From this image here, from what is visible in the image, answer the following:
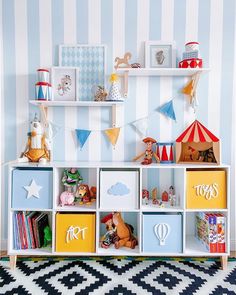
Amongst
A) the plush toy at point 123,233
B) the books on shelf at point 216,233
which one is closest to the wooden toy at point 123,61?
the plush toy at point 123,233

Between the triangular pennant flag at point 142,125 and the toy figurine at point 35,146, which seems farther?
the triangular pennant flag at point 142,125

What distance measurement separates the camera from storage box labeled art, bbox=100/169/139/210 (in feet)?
6.59

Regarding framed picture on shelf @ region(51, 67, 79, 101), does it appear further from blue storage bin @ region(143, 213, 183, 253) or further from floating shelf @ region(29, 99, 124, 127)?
blue storage bin @ region(143, 213, 183, 253)

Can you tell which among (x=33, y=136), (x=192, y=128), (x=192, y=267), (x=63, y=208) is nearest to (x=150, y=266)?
(x=192, y=267)

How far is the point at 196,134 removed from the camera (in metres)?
2.11

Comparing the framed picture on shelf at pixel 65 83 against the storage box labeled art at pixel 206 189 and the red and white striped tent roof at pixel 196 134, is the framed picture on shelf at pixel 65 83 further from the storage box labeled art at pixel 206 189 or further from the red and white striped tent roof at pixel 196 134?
the storage box labeled art at pixel 206 189

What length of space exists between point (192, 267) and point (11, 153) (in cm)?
173

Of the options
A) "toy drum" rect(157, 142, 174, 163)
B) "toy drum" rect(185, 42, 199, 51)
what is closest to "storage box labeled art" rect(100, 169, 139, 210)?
"toy drum" rect(157, 142, 174, 163)

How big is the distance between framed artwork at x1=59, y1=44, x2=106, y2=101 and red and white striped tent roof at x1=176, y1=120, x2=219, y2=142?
0.80 m

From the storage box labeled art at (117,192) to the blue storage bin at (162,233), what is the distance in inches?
6.9

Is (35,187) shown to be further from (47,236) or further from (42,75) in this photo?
(42,75)

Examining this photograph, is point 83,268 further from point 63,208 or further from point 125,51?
point 125,51

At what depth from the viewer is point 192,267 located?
2.06m

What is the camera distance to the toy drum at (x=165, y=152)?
7.23 ft
